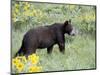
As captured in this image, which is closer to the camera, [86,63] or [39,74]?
[39,74]

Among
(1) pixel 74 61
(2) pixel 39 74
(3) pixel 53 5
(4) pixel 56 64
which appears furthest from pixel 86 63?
(3) pixel 53 5

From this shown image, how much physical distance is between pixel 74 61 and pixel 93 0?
0.79 meters

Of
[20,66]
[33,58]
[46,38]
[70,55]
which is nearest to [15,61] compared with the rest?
[20,66]

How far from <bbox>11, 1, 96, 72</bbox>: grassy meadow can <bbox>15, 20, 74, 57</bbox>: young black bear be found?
0.15 feet

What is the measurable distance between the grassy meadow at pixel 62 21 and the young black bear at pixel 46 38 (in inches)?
1.8

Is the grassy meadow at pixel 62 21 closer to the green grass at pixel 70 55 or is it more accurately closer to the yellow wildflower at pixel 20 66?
the green grass at pixel 70 55

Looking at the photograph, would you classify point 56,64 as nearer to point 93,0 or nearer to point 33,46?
point 33,46

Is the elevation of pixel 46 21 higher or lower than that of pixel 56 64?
higher

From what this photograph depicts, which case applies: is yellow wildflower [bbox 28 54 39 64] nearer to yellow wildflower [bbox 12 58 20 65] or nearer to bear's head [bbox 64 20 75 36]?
yellow wildflower [bbox 12 58 20 65]

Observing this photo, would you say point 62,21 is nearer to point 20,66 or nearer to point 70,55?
point 70,55

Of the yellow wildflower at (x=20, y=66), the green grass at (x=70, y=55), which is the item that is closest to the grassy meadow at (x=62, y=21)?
the green grass at (x=70, y=55)

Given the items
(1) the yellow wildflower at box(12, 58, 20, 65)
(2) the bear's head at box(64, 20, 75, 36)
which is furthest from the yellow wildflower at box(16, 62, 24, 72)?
(2) the bear's head at box(64, 20, 75, 36)

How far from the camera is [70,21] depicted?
8.93 ft

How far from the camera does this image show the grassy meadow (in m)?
2.49
